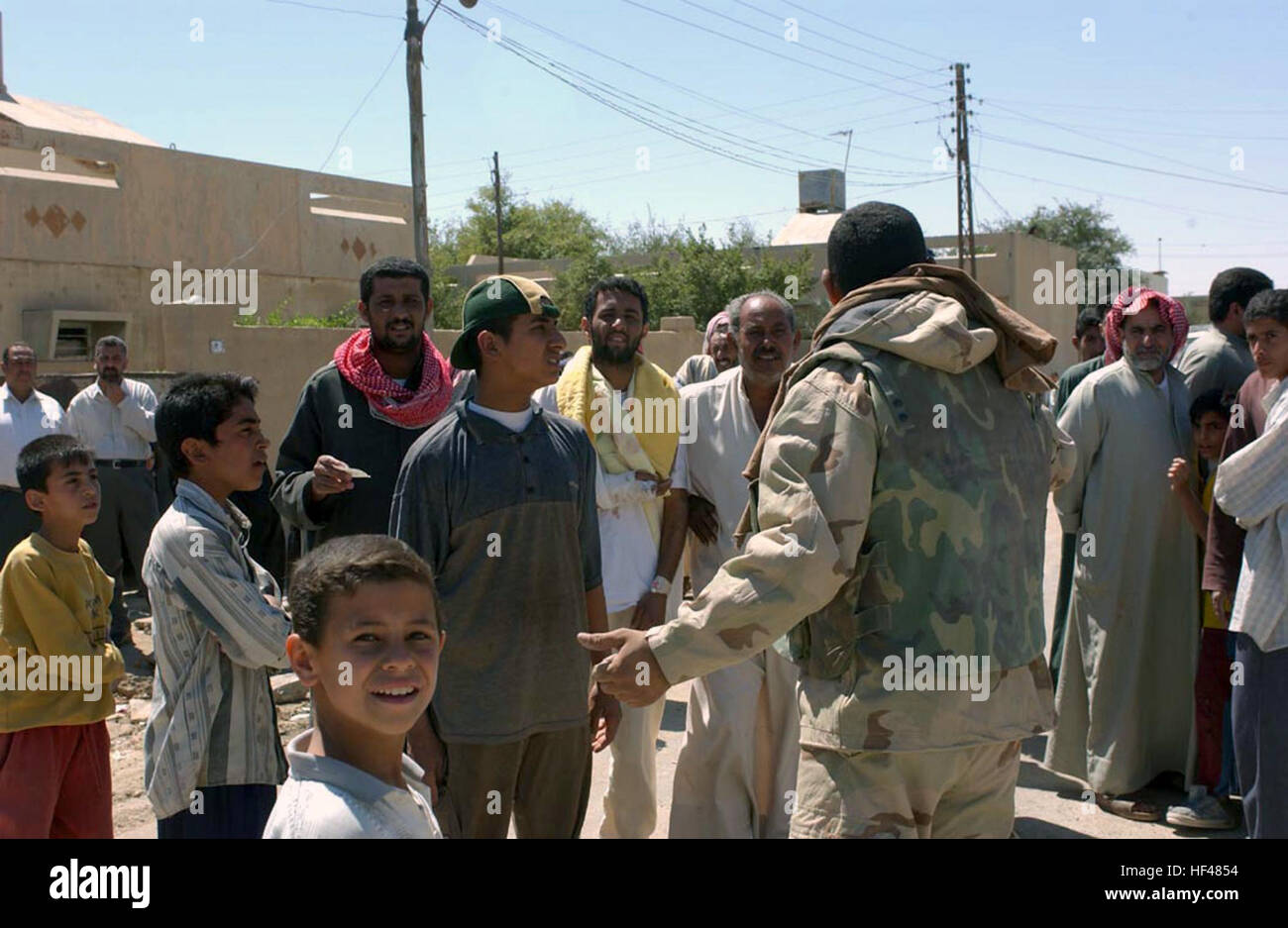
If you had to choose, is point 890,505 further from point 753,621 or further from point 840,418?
point 753,621

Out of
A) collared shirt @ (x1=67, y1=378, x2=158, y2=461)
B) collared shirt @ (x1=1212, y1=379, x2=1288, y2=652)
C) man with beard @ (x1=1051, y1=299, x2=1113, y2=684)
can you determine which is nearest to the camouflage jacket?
collared shirt @ (x1=1212, y1=379, x2=1288, y2=652)

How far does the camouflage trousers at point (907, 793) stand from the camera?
2.63m

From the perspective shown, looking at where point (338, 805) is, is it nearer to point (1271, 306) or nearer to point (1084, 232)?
point (1271, 306)

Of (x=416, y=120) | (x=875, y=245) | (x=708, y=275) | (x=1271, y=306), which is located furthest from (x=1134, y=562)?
(x=708, y=275)

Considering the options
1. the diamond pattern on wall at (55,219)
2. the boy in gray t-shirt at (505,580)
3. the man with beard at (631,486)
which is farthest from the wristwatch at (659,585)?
the diamond pattern on wall at (55,219)

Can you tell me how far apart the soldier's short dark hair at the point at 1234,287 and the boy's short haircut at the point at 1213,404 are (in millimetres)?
548

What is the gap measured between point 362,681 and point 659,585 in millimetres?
2497

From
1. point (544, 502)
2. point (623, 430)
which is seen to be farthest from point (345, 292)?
point (544, 502)

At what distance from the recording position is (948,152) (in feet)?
108

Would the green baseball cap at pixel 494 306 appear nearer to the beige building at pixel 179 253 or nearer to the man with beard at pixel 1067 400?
the man with beard at pixel 1067 400

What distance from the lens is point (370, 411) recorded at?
12.9 ft

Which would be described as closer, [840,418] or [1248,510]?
[840,418]

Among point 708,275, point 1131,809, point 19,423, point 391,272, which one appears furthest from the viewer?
point 708,275

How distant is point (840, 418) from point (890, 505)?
227mm
